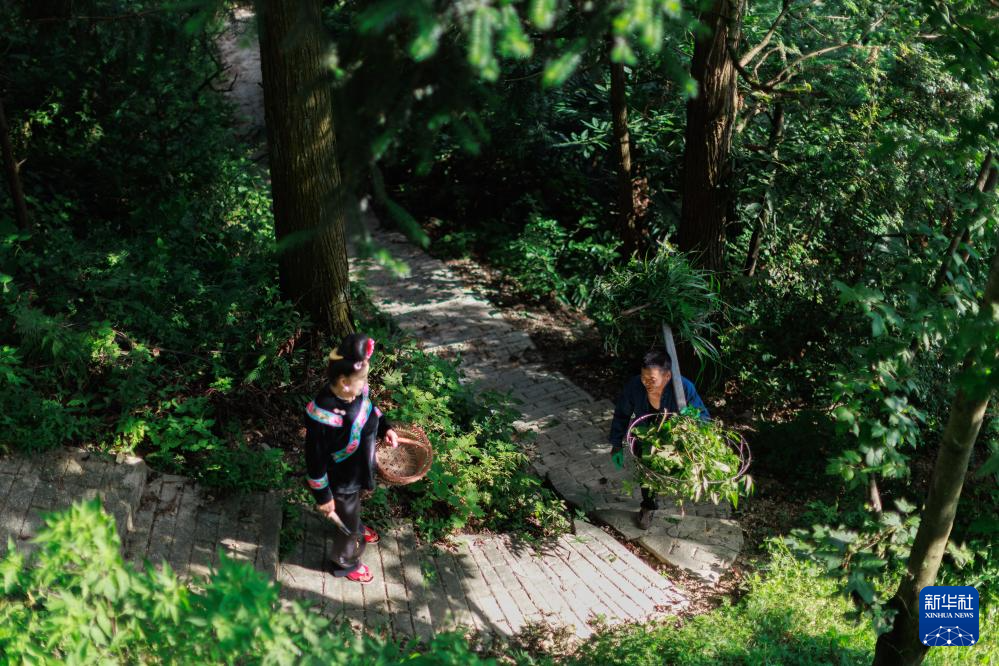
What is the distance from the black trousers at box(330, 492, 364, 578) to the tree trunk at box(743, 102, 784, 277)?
5082 mm

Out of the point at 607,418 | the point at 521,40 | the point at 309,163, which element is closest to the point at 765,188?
the point at 607,418

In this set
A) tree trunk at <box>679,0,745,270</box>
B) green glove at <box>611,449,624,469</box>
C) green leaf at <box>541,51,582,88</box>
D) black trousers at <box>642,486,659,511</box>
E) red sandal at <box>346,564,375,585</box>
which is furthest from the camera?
tree trunk at <box>679,0,745,270</box>

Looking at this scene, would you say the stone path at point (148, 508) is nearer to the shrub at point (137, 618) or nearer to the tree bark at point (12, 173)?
the shrub at point (137, 618)

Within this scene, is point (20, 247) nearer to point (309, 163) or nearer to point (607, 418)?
point (309, 163)

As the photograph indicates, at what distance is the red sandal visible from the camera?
531cm

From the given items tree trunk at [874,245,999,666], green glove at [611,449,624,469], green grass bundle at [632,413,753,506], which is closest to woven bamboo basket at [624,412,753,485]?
green grass bundle at [632,413,753,506]

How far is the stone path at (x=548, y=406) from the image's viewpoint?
6.54 metres

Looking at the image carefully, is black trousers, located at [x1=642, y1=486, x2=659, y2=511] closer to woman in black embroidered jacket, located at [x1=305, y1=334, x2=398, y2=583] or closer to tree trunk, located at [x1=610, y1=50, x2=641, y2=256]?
woman in black embroidered jacket, located at [x1=305, y1=334, x2=398, y2=583]

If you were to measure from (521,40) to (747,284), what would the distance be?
5942 millimetres

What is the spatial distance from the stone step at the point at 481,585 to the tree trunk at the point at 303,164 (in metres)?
2.04

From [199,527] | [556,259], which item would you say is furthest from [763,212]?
[199,527]

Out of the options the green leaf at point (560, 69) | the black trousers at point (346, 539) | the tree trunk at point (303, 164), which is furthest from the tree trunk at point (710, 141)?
the green leaf at point (560, 69)

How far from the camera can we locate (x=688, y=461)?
5453mm

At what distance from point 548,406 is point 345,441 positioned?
4.07 m
